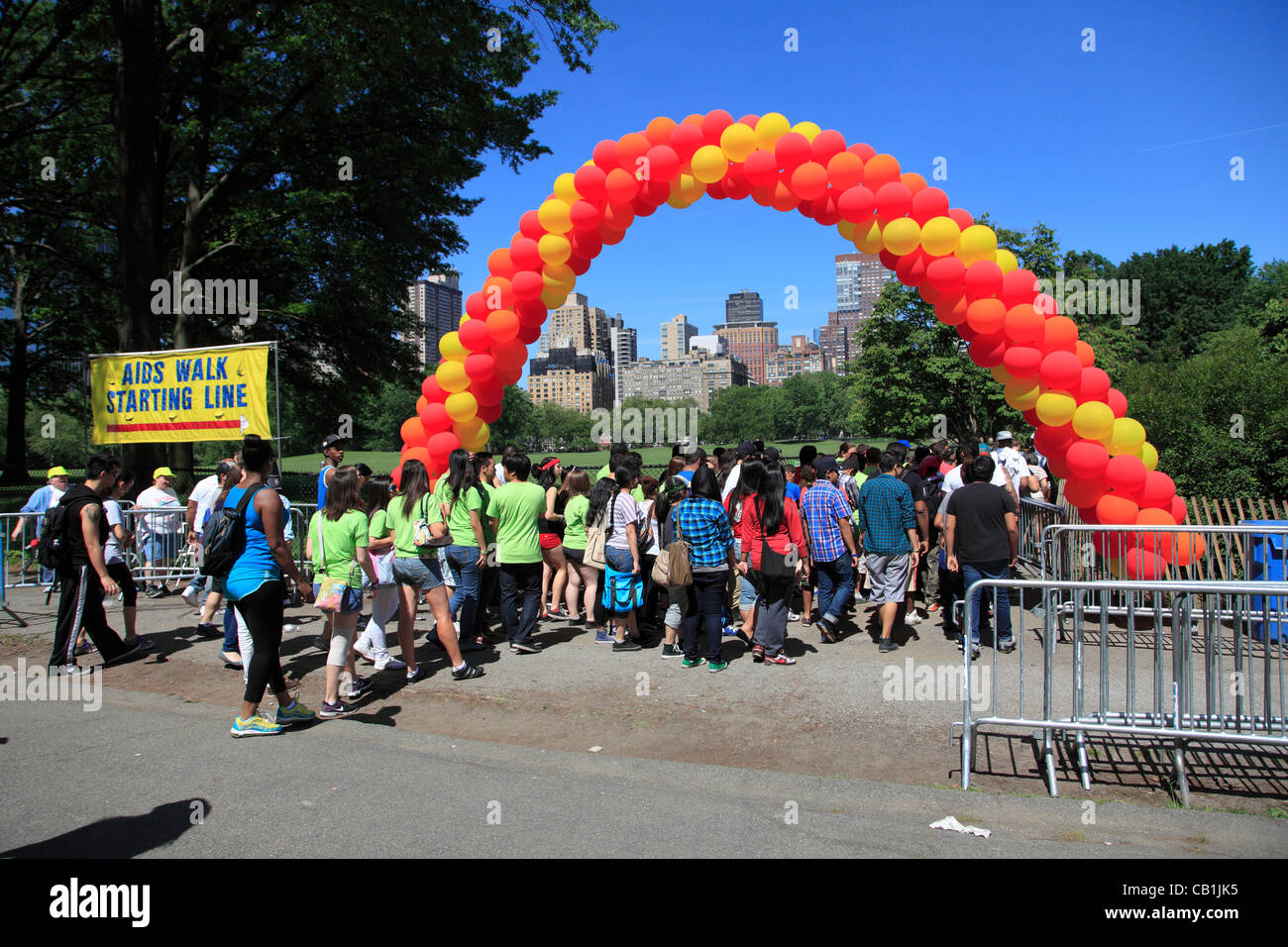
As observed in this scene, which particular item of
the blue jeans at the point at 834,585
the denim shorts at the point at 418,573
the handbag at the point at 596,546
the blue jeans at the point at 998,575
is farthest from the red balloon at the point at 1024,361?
the denim shorts at the point at 418,573

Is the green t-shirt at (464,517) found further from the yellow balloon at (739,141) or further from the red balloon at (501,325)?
the yellow balloon at (739,141)

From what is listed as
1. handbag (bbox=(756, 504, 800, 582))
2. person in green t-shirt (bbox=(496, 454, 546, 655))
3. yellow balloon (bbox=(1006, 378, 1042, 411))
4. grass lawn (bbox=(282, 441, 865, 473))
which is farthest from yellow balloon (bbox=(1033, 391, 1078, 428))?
grass lawn (bbox=(282, 441, 865, 473))

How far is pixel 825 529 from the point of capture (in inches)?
313

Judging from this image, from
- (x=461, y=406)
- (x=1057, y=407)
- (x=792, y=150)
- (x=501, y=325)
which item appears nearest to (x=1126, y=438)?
(x=1057, y=407)

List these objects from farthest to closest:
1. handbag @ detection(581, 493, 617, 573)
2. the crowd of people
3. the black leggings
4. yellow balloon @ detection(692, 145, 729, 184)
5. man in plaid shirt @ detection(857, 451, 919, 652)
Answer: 1. yellow balloon @ detection(692, 145, 729, 184)
2. handbag @ detection(581, 493, 617, 573)
3. man in plaid shirt @ detection(857, 451, 919, 652)
4. the crowd of people
5. the black leggings

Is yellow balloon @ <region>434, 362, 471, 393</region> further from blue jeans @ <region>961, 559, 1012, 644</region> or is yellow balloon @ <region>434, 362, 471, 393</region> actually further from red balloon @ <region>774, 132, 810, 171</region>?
blue jeans @ <region>961, 559, 1012, 644</region>

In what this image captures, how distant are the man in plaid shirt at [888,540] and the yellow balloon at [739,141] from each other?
428cm

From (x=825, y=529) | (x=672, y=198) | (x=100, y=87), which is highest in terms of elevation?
(x=100, y=87)

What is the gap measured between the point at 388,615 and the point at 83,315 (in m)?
26.5

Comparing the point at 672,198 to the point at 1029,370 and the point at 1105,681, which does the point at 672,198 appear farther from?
the point at 1105,681

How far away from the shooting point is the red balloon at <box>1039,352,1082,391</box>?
8.52 m

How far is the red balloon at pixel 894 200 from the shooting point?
353 inches

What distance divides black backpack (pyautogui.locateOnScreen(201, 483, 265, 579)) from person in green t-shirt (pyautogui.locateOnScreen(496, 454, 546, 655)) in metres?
2.62
